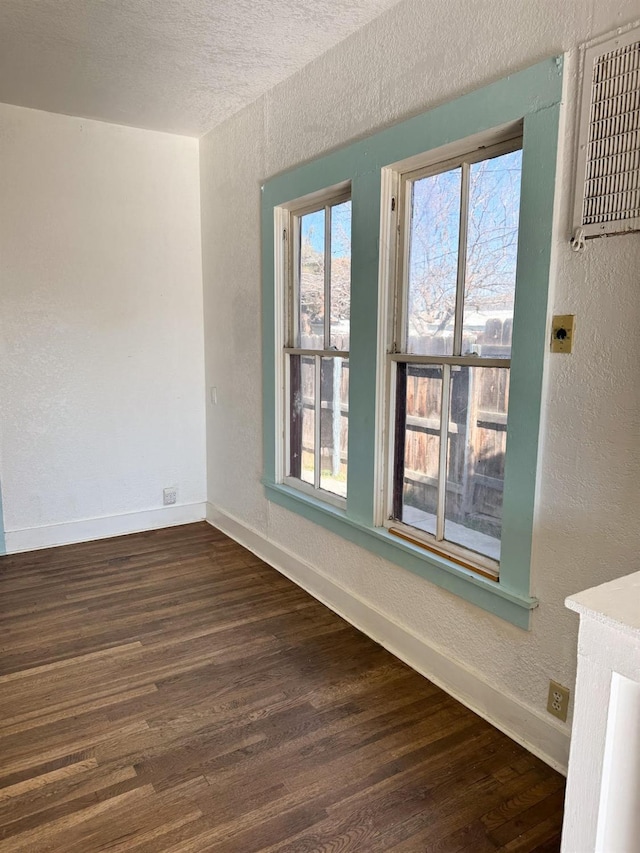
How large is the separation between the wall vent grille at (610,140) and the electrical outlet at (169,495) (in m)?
3.26

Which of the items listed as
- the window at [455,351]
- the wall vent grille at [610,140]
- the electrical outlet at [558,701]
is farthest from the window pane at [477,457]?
the wall vent grille at [610,140]

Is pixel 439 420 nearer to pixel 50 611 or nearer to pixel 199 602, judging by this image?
pixel 199 602

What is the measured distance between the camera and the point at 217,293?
154 inches

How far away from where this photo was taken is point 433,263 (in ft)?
7.47

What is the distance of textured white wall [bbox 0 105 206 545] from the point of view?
351 cm

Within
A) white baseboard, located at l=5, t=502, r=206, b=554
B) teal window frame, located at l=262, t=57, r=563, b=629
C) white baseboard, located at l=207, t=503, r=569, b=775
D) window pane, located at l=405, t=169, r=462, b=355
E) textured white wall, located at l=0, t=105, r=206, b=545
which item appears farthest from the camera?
white baseboard, located at l=5, t=502, r=206, b=554

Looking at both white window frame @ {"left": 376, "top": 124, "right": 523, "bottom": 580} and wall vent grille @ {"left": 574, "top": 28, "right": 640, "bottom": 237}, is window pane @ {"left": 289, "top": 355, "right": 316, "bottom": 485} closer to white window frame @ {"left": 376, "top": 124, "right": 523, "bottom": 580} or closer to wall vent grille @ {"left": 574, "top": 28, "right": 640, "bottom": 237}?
white window frame @ {"left": 376, "top": 124, "right": 523, "bottom": 580}

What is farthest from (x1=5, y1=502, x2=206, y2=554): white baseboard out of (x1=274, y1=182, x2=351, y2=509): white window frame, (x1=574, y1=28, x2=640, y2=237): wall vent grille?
(x1=574, y1=28, x2=640, y2=237): wall vent grille

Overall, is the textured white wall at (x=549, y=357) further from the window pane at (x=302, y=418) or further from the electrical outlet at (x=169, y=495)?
the electrical outlet at (x=169, y=495)

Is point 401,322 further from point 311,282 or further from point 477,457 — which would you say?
point 311,282

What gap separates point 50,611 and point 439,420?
7.04ft

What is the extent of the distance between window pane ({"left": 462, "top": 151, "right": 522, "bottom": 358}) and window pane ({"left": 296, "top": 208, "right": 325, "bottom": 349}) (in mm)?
1024

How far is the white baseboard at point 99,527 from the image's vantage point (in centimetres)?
368

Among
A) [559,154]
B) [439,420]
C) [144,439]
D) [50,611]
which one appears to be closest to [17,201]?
[144,439]
